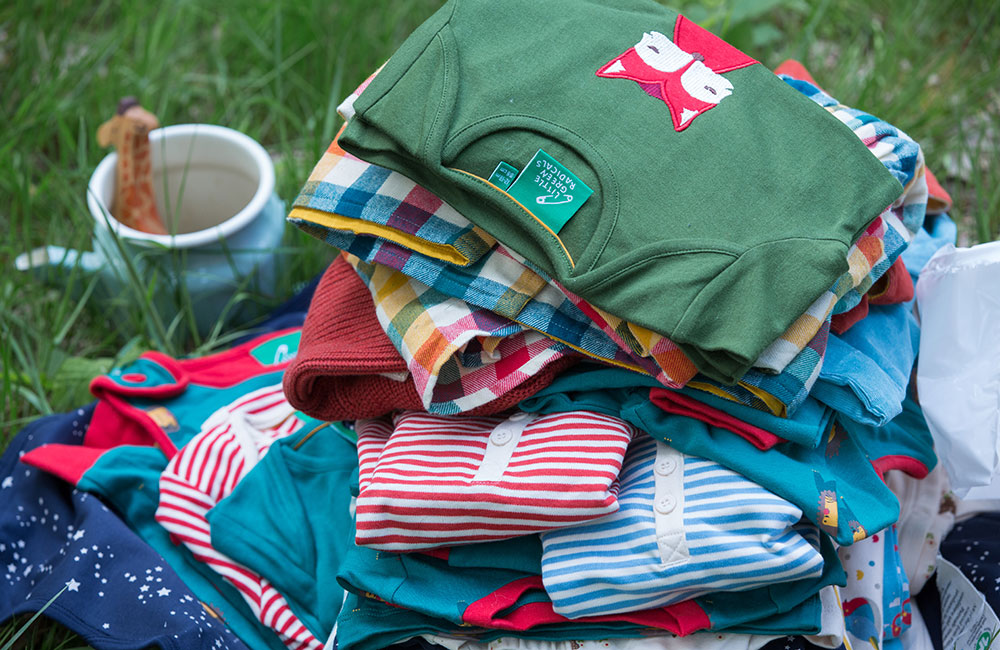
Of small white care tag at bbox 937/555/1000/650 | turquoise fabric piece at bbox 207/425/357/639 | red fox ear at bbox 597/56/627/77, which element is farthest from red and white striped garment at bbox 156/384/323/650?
small white care tag at bbox 937/555/1000/650

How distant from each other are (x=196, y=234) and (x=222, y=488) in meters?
0.44

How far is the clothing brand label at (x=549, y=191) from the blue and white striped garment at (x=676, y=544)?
0.85 ft

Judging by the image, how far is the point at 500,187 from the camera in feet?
2.60

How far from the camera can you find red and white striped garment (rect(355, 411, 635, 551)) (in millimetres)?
785

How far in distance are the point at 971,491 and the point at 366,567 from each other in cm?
67

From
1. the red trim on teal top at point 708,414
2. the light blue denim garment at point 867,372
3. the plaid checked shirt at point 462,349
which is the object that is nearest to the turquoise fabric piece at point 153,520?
the plaid checked shirt at point 462,349

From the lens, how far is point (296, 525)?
1029 millimetres

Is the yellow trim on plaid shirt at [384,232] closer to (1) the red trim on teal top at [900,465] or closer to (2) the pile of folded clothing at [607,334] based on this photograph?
(2) the pile of folded clothing at [607,334]

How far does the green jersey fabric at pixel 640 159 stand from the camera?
73 cm

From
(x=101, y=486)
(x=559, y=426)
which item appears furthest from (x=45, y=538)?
(x=559, y=426)

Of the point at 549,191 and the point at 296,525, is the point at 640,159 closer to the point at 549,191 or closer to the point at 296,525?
the point at 549,191

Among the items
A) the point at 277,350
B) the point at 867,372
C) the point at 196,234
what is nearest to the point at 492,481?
the point at 867,372

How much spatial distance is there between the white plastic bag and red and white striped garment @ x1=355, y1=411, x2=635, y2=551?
37 centimetres

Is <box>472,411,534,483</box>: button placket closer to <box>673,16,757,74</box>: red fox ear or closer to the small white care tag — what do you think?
<box>673,16,757,74</box>: red fox ear
